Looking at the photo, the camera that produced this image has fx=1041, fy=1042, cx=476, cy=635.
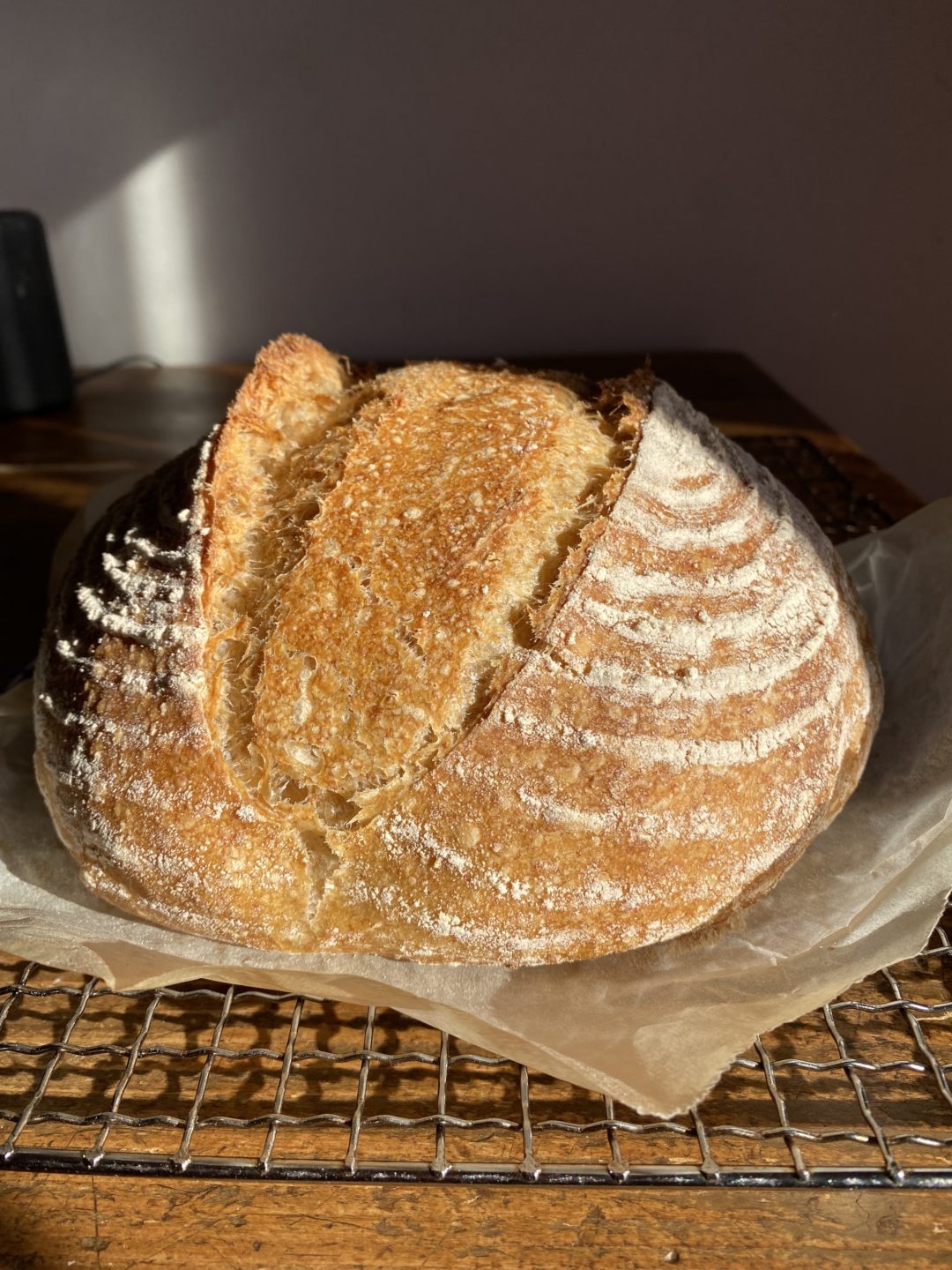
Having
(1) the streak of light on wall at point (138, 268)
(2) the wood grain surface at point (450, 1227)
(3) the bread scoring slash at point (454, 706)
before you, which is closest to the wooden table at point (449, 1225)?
(2) the wood grain surface at point (450, 1227)

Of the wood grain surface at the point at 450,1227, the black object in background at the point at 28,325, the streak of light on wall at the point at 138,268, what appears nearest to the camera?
the wood grain surface at the point at 450,1227

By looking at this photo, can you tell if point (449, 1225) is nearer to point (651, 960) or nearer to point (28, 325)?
point (651, 960)

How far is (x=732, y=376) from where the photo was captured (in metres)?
2.37

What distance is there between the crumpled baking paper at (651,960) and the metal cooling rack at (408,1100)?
32 millimetres

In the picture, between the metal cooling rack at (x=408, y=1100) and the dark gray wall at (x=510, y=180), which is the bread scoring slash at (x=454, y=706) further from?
the dark gray wall at (x=510, y=180)

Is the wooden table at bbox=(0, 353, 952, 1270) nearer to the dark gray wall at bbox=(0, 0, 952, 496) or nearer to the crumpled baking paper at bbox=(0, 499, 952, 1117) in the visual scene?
the crumpled baking paper at bbox=(0, 499, 952, 1117)

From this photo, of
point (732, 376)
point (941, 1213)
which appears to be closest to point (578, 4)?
point (732, 376)

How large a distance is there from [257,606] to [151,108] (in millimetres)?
1805

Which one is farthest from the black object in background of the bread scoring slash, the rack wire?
the rack wire

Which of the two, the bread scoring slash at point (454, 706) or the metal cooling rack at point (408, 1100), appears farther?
the bread scoring slash at point (454, 706)

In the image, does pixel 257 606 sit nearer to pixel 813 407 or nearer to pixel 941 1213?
Answer: pixel 941 1213

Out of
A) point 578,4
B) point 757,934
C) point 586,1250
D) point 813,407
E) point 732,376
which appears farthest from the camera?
point 813,407

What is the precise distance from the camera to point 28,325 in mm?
2250

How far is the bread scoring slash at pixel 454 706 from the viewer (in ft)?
2.96
